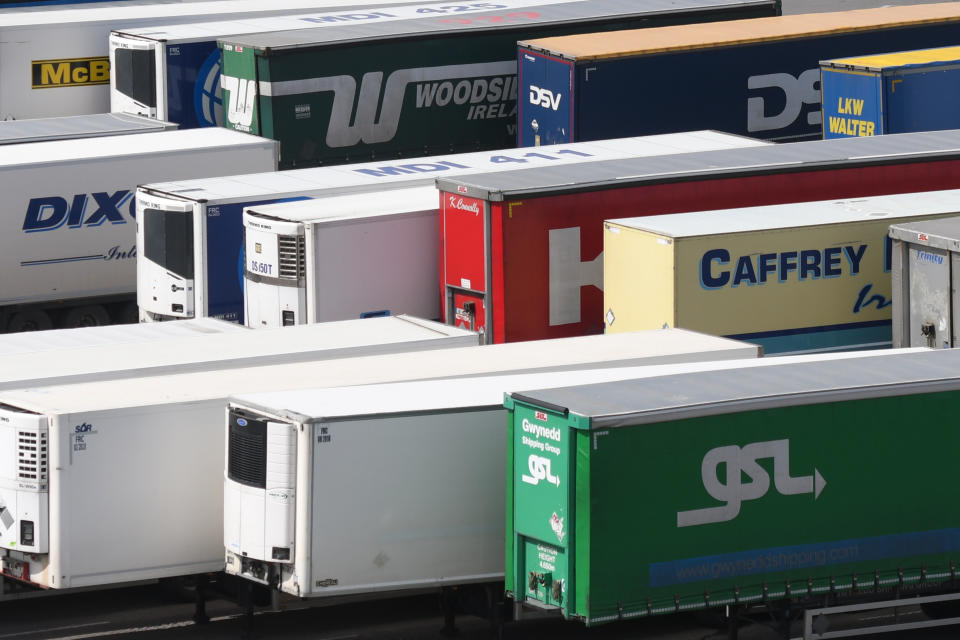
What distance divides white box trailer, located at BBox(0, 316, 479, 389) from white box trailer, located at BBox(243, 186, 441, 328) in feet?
7.65

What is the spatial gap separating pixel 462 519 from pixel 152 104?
22.9 meters

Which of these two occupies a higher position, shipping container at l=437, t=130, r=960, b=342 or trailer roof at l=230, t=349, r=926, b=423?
shipping container at l=437, t=130, r=960, b=342

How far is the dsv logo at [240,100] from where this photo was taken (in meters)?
39.0

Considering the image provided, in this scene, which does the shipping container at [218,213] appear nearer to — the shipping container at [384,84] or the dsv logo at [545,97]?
the dsv logo at [545,97]

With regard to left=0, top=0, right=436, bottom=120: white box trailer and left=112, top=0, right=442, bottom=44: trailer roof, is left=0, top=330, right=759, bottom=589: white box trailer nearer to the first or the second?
left=112, top=0, right=442, bottom=44: trailer roof

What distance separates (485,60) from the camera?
4084 centimetres

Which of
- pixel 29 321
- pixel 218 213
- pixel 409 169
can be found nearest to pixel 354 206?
pixel 218 213

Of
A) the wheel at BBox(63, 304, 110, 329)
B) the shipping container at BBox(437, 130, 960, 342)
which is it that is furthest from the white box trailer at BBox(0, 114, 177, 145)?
the shipping container at BBox(437, 130, 960, 342)

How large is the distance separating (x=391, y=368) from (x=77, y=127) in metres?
17.4

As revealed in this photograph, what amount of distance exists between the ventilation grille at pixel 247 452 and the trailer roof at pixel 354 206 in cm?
810

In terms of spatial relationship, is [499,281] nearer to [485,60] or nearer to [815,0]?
[485,60]

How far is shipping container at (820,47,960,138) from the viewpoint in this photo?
34.7 m

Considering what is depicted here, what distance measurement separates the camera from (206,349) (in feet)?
80.9

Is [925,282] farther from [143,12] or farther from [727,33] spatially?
[143,12]
